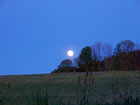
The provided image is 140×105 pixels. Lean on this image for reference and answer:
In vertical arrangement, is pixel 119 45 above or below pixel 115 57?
above

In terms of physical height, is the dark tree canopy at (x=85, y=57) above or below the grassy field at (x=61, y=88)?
above

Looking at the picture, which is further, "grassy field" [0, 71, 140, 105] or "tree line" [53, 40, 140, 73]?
"tree line" [53, 40, 140, 73]

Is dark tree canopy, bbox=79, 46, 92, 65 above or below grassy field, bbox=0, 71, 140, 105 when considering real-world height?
above

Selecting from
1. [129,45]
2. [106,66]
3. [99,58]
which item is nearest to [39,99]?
[106,66]

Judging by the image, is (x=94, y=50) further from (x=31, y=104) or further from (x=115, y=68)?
(x=31, y=104)

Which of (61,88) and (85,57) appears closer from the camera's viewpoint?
(61,88)

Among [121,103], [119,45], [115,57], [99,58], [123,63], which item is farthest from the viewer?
[119,45]

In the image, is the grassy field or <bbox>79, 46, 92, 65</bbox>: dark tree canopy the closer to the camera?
the grassy field

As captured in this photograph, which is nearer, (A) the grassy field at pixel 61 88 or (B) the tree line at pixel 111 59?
(A) the grassy field at pixel 61 88

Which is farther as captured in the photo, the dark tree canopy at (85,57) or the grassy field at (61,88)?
the dark tree canopy at (85,57)

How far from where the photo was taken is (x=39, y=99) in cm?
511

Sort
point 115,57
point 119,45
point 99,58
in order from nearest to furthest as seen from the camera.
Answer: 1. point 115,57
2. point 99,58
3. point 119,45

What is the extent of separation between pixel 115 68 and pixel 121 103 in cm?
2421

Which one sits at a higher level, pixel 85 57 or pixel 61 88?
pixel 85 57
